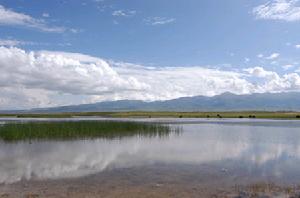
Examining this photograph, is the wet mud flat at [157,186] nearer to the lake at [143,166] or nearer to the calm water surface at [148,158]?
the lake at [143,166]

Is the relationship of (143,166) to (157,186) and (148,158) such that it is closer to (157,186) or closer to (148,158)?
(148,158)

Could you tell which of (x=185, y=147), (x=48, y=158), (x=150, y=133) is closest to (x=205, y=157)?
(x=185, y=147)

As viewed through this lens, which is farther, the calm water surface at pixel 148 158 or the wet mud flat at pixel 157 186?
the calm water surface at pixel 148 158

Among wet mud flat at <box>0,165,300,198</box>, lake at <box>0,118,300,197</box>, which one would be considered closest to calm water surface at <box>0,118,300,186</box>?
lake at <box>0,118,300,197</box>

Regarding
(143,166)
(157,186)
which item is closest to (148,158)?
(143,166)

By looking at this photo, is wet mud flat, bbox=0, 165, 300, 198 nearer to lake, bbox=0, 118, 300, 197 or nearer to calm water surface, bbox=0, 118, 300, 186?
lake, bbox=0, 118, 300, 197

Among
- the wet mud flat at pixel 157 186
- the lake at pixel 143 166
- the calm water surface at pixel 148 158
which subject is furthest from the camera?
the calm water surface at pixel 148 158

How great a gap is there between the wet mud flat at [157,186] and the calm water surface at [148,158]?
84 centimetres

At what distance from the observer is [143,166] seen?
80.2 ft

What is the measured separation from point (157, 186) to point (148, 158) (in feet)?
32.2

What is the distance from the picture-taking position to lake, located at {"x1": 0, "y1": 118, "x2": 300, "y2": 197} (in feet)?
60.2

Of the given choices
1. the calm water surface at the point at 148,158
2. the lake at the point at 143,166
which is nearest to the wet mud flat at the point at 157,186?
the lake at the point at 143,166

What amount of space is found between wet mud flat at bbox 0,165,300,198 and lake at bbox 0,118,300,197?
0.05 metres

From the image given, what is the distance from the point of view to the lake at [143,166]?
60.2 feet
